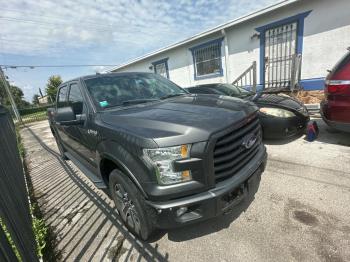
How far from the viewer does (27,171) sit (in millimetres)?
5246

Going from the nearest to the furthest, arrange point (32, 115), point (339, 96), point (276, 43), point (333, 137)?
1. point (339, 96)
2. point (333, 137)
3. point (276, 43)
4. point (32, 115)

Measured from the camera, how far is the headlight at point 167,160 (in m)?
1.72

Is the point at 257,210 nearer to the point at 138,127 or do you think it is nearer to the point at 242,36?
the point at 138,127

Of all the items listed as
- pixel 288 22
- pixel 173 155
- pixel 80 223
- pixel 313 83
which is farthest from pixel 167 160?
pixel 288 22

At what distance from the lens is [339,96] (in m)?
3.46

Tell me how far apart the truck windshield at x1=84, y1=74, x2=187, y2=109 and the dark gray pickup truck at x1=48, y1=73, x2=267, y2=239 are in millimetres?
45

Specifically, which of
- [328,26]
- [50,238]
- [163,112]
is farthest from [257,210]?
[328,26]

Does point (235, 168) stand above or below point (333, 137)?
above

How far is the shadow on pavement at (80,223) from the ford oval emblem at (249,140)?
1389 millimetres

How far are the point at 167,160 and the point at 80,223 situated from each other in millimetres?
1914

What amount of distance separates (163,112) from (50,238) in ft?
7.12

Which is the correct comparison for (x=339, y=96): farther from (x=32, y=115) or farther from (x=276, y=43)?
(x=32, y=115)

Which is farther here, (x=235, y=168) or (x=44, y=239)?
(x=44, y=239)

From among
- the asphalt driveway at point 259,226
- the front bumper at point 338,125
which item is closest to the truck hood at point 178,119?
the asphalt driveway at point 259,226
